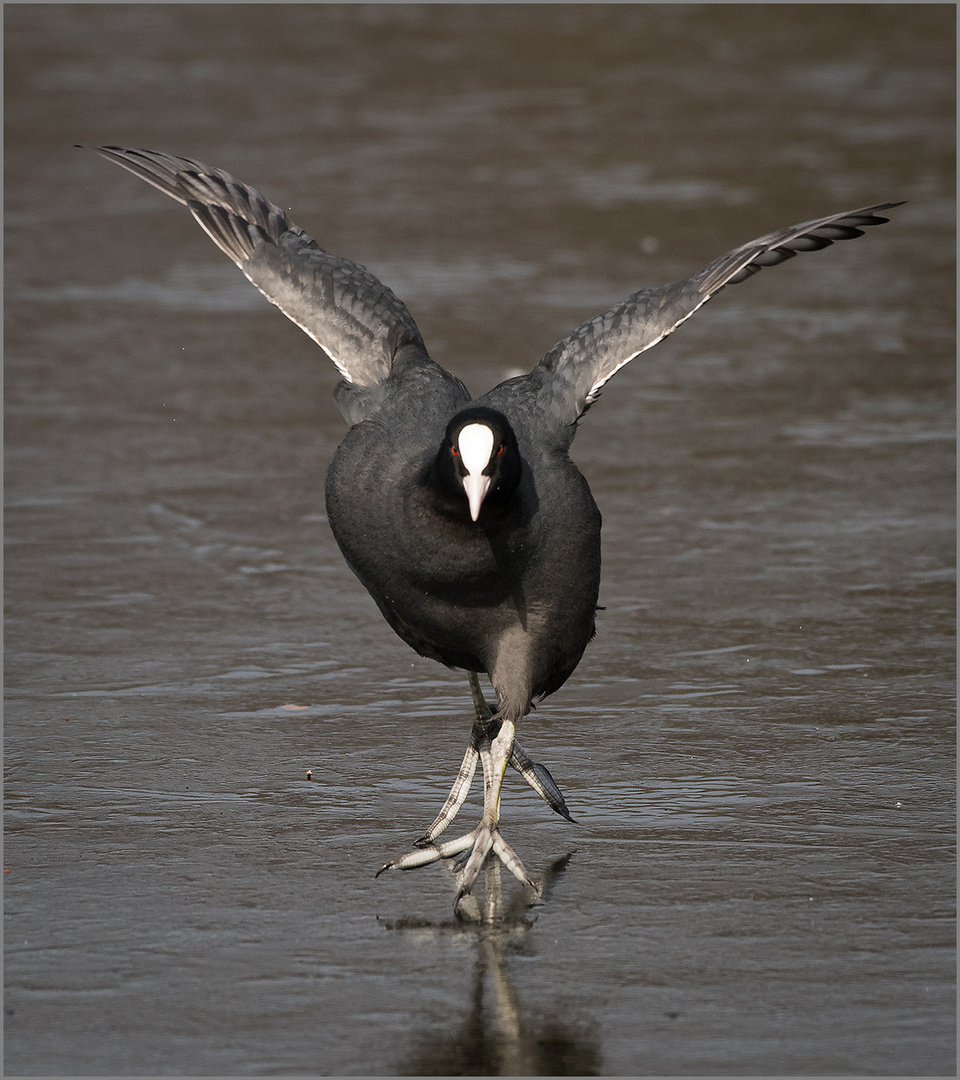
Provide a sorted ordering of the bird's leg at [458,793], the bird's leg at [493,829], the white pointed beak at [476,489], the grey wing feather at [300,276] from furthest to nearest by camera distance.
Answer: the grey wing feather at [300,276], the bird's leg at [458,793], the bird's leg at [493,829], the white pointed beak at [476,489]

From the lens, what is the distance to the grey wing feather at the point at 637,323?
5.86 meters

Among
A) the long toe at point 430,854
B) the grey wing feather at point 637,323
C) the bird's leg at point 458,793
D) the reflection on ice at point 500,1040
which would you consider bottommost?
Result: the reflection on ice at point 500,1040

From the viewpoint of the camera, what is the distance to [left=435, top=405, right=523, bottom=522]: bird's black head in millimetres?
4812

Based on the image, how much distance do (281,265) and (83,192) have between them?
9713mm

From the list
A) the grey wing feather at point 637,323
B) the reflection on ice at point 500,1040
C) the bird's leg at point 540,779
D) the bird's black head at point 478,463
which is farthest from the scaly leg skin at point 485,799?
the grey wing feather at point 637,323

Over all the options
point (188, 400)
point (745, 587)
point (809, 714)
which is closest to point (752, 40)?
point (188, 400)

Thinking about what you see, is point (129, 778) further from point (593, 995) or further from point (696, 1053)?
point (696, 1053)

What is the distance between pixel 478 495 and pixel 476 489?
17 millimetres

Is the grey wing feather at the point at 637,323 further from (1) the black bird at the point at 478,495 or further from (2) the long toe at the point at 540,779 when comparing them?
(2) the long toe at the point at 540,779

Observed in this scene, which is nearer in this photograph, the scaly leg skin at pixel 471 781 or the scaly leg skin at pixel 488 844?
the scaly leg skin at pixel 488 844

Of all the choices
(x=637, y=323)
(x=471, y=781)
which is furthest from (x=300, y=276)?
(x=471, y=781)

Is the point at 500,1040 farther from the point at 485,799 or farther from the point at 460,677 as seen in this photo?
the point at 460,677

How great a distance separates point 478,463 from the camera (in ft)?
15.8

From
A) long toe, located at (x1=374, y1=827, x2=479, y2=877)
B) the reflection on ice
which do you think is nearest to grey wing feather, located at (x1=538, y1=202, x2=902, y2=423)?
long toe, located at (x1=374, y1=827, x2=479, y2=877)
